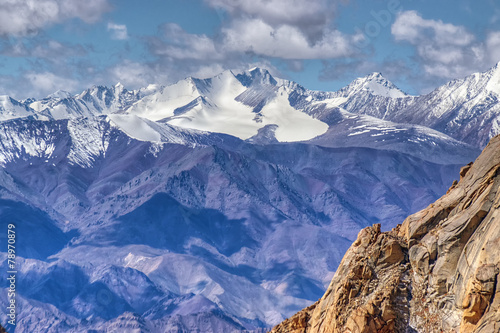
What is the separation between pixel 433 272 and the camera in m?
30.8

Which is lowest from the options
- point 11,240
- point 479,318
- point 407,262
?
point 479,318

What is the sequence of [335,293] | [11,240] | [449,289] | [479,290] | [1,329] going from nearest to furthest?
[479,290] < [449,289] < [335,293] < [1,329] < [11,240]

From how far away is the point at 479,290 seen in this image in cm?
2816

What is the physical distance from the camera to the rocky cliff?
93.6 feet

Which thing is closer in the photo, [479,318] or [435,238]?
[479,318]

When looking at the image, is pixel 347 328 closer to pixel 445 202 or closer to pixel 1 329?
pixel 445 202

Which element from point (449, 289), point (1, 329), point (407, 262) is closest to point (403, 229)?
point (407, 262)

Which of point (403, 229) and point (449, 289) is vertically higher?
point (403, 229)

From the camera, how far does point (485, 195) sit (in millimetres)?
30875

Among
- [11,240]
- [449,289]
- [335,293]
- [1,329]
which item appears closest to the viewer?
[449,289]

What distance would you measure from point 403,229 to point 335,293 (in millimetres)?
3115

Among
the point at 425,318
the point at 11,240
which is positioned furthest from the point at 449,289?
the point at 11,240

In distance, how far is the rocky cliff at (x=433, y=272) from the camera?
28531mm

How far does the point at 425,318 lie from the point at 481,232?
3.06 metres
